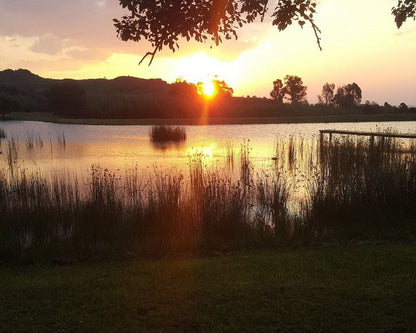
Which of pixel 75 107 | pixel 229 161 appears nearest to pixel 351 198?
pixel 229 161

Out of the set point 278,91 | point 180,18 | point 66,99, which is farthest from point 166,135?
point 278,91

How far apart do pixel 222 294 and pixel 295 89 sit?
121 meters

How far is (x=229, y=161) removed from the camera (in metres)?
20.9

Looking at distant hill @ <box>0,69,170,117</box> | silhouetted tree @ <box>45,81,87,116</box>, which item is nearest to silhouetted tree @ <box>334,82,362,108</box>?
distant hill @ <box>0,69,170,117</box>

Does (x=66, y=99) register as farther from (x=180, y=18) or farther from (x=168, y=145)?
(x=180, y=18)

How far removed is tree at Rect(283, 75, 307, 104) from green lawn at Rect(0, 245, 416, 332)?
119 m

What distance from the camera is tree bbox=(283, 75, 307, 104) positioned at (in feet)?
401

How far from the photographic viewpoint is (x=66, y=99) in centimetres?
9494

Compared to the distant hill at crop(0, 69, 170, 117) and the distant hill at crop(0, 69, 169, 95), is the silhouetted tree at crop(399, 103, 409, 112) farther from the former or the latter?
the distant hill at crop(0, 69, 169, 95)

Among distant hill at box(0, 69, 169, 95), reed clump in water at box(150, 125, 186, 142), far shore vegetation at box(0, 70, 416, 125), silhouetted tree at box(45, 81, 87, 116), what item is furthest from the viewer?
distant hill at box(0, 69, 169, 95)

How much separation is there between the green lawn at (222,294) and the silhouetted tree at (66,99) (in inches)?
3516

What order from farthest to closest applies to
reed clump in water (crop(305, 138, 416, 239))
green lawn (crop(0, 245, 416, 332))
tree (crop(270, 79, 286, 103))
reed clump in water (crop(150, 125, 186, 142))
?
1. tree (crop(270, 79, 286, 103))
2. reed clump in water (crop(150, 125, 186, 142))
3. reed clump in water (crop(305, 138, 416, 239))
4. green lawn (crop(0, 245, 416, 332))

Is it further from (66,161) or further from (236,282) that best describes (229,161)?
(236,282)

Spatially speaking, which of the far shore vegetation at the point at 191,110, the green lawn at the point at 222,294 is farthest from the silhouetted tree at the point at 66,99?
the green lawn at the point at 222,294
